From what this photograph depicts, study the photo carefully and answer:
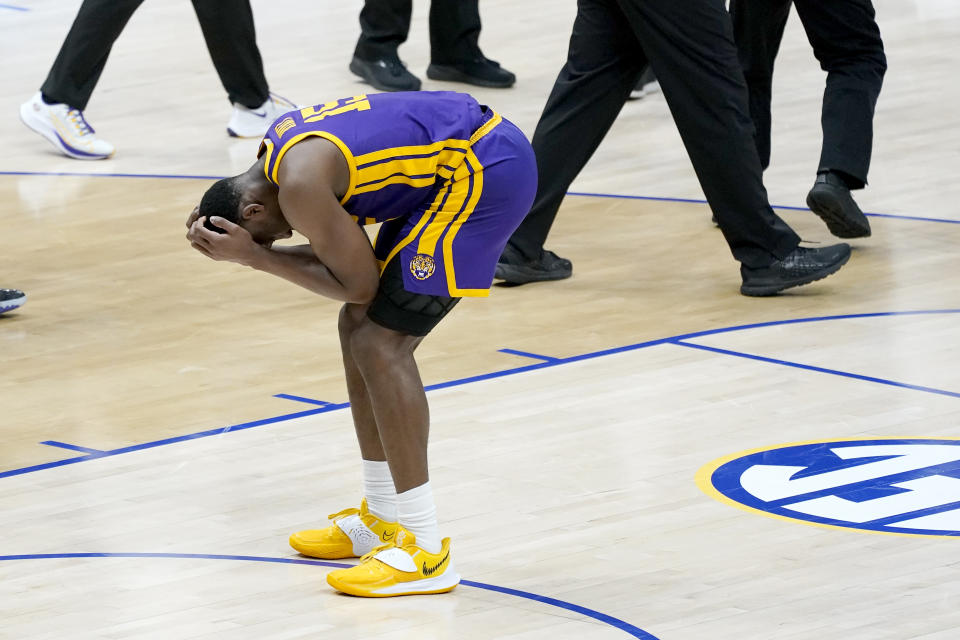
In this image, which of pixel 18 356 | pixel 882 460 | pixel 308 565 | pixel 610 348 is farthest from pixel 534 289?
pixel 308 565

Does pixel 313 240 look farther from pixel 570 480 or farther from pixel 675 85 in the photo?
pixel 675 85

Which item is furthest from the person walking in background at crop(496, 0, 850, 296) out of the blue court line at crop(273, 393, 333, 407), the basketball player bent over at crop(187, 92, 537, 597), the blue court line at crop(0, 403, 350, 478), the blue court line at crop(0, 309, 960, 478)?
the basketball player bent over at crop(187, 92, 537, 597)

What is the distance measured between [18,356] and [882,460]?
279cm

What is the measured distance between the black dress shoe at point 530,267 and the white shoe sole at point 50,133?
9.61 feet

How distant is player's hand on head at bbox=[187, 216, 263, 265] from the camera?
3771mm

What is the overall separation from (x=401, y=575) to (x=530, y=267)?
2817 mm

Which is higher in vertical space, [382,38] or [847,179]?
[847,179]

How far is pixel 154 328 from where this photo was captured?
6.16 metres

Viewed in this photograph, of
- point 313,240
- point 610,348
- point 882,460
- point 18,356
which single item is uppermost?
point 313,240

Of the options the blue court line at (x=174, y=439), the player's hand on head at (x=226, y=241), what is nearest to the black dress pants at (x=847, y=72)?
the blue court line at (x=174, y=439)

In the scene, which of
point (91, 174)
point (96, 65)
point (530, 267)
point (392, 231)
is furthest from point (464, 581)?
point (96, 65)

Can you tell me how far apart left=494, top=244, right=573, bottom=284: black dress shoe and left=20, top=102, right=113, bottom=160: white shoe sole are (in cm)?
293

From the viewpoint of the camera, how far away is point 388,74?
32.3ft

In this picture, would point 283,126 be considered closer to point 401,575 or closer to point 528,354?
point 401,575
